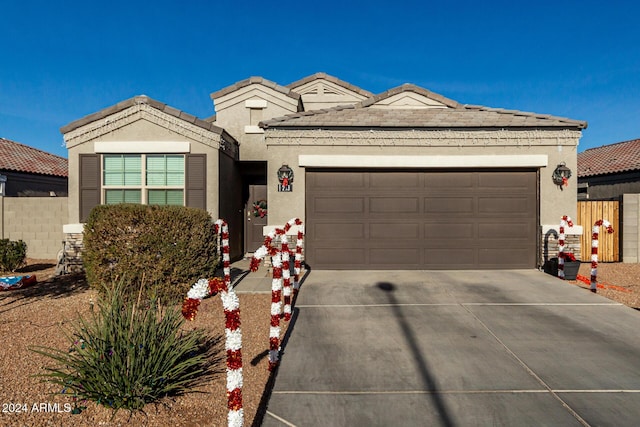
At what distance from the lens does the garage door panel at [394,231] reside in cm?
898

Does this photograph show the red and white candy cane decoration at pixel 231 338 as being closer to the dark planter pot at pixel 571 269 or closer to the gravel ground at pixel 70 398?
the gravel ground at pixel 70 398

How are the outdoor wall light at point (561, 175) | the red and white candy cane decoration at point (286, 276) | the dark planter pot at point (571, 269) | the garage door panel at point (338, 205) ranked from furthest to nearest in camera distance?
the garage door panel at point (338, 205)
the outdoor wall light at point (561, 175)
the dark planter pot at point (571, 269)
the red and white candy cane decoration at point (286, 276)

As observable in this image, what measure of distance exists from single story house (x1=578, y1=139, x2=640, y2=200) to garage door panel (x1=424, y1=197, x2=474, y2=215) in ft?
35.8

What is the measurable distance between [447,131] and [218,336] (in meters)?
7.23

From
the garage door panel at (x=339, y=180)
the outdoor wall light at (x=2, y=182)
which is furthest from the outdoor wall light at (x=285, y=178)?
the outdoor wall light at (x=2, y=182)

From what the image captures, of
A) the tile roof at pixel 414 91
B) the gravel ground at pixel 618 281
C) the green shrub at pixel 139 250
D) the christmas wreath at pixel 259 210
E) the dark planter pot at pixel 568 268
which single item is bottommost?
the gravel ground at pixel 618 281

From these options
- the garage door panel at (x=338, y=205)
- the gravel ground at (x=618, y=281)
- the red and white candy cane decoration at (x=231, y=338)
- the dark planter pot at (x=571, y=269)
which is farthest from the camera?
the garage door panel at (x=338, y=205)

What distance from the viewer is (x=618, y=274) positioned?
8844 mm

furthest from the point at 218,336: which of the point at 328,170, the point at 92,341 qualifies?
the point at 328,170

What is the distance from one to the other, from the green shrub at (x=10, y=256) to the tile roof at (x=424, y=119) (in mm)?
7172

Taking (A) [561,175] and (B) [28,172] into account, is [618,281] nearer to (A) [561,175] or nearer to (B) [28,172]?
(A) [561,175]

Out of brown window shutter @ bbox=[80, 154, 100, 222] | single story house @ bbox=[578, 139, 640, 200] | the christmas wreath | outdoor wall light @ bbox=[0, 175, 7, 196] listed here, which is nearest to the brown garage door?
the christmas wreath

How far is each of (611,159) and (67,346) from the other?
23.4 metres

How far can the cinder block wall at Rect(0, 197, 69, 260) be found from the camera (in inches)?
424
